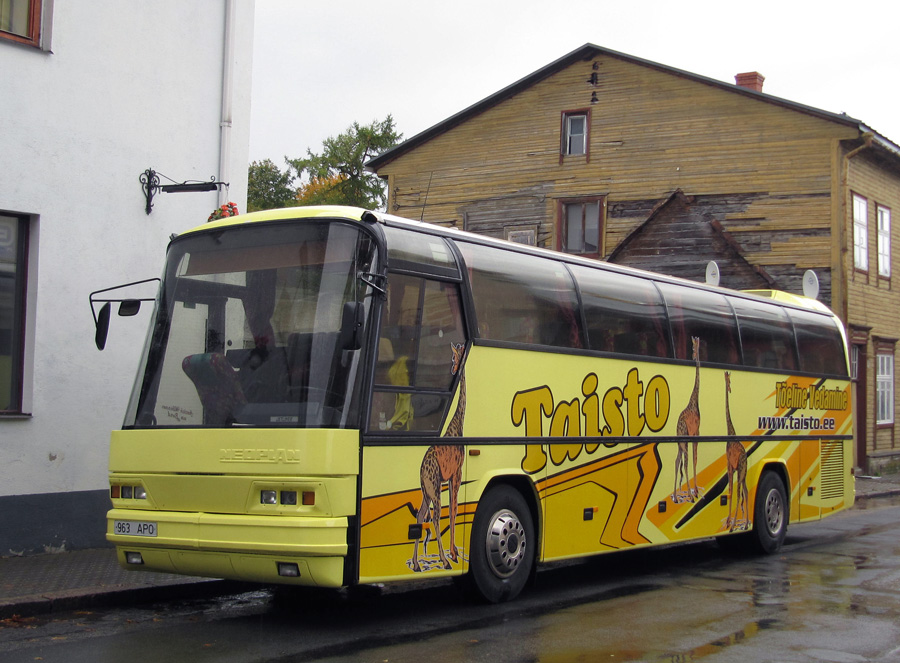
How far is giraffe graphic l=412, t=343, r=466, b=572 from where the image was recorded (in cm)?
860

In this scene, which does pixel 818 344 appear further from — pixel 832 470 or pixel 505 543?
pixel 505 543

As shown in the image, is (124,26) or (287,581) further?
(124,26)

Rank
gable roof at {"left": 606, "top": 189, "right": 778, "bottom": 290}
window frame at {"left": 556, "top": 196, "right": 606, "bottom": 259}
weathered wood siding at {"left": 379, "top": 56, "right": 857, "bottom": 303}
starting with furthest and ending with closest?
window frame at {"left": 556, "top": 196, "right": 606, "bottom": 259} → gable roof at {"left": 606, "top": 189, "right": 778, "bottom": 290} → weathered wood siding at {"left": 379, "top": 56, "right": 857, "bottom": 303}

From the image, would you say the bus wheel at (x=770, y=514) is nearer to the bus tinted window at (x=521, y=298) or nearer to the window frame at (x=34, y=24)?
the bus tinted window at (x=521, y=298)

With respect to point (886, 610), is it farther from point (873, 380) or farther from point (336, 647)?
point (873, 380)

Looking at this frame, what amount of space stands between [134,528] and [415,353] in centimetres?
252

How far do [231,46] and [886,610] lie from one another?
9371 millimetres

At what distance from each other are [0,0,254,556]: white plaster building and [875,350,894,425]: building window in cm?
2149

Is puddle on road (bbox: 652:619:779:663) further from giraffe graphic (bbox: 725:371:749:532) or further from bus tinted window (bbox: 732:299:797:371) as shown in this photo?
bus tinted window (bbox: 732:299:797:371)

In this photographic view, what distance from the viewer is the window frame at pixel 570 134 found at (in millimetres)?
30219

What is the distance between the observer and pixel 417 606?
9492 millimetres

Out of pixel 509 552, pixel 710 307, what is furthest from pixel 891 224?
pixel 509 552

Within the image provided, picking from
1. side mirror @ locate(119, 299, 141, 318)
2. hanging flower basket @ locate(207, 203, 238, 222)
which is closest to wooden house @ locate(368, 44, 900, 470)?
hanging flower basket @ locate(207, 203, 238, 222)

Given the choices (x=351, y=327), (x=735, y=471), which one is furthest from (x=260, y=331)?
(x=735, y=471)
